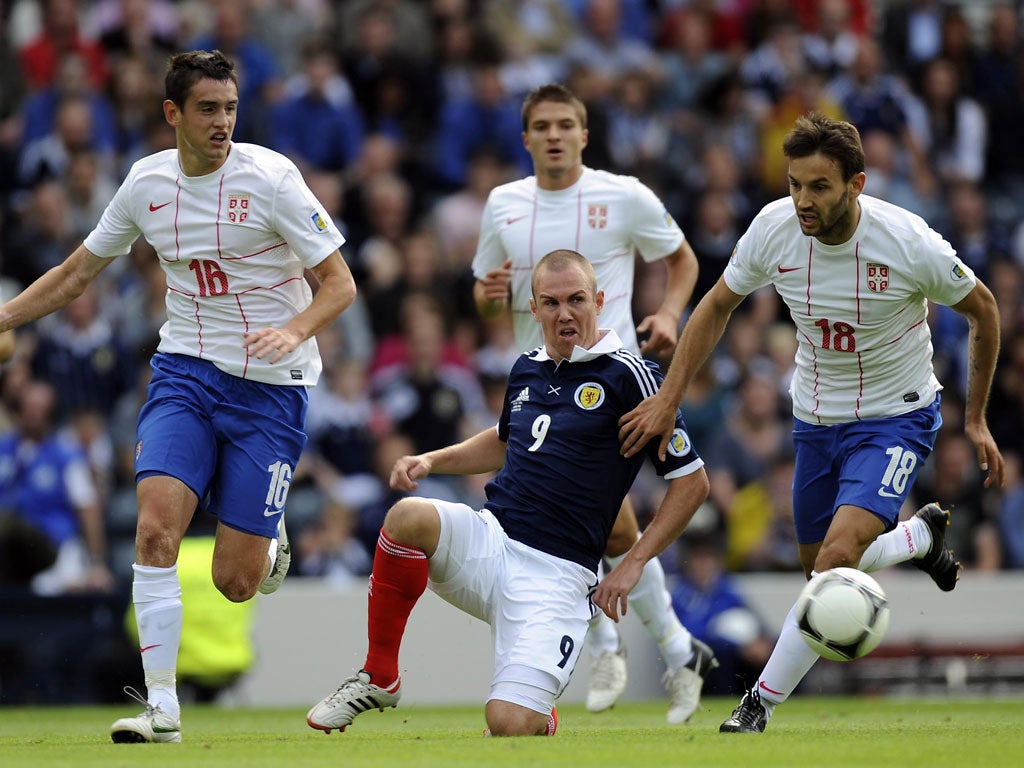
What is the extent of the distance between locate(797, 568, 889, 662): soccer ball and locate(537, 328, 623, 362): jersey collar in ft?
4.73

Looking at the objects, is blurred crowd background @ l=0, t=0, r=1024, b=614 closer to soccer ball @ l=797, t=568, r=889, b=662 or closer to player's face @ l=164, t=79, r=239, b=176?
soccer ball @ l=797, t=568, r=889, b=662

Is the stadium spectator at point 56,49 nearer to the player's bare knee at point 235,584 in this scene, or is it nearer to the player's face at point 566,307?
the player's bare knee at point 235,584

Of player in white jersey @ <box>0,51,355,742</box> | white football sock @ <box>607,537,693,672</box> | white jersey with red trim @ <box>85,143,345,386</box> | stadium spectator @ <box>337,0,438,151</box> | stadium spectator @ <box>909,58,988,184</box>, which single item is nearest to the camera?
player in white jersey @ <box>0,51,355,742</box>

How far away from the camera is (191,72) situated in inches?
318

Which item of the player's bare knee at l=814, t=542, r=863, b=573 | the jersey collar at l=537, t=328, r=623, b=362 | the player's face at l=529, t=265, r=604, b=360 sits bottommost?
the player's bare knee at l=814, t=542, r=863, b=573

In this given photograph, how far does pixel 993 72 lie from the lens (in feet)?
62.6

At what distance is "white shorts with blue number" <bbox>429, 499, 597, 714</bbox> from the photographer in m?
7.65

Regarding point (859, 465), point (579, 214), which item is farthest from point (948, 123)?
point (859, 465)

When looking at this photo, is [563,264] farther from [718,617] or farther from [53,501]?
[53,501]

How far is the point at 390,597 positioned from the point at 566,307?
1.55 m

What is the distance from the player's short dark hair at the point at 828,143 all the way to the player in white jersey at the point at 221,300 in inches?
87.1

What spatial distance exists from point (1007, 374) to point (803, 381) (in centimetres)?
836

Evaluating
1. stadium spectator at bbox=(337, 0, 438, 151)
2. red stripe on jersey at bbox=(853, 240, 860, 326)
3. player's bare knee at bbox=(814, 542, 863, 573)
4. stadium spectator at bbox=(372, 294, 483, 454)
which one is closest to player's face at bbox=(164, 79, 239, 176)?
red stripe on jersey at bbox=(853, 240, 860, 326)

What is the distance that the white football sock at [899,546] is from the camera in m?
8.96
